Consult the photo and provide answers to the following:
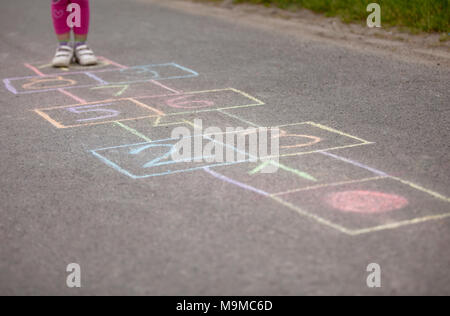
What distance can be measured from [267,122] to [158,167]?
4.15 feet

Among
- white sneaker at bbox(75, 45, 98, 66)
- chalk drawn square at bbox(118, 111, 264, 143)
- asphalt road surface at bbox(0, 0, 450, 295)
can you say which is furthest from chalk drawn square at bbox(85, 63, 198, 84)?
chalk drawn square at bbox(118, 111, 264, 143)

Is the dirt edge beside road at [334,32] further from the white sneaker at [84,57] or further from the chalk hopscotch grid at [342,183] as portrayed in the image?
the chalk hopscotch grid at [342,183]

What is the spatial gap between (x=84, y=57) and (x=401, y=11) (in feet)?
14.3

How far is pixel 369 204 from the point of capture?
3568 millimetres

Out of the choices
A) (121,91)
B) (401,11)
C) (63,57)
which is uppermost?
(401,11)

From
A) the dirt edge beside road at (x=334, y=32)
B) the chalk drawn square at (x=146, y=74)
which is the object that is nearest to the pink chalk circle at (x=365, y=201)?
the chalk drawn square at (x=146, y=74)

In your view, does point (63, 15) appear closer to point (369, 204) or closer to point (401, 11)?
point (401, 11)

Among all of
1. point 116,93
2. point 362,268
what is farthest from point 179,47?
point 362,268

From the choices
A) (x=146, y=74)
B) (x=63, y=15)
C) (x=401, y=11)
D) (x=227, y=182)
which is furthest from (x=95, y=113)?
(x=401, y=11)

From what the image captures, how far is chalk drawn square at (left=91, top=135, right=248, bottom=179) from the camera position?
13.6ft

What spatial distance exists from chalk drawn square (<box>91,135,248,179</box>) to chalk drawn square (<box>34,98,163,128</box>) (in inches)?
29.4

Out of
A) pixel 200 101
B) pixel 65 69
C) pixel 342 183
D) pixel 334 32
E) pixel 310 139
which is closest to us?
pixel 342 183

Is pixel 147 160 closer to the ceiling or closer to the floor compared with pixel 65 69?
closer to the floor

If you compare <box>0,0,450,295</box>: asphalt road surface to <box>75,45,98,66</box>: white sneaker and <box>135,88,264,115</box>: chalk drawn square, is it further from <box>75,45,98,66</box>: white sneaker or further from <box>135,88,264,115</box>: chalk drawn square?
<box>75,45,98,66</box>: white sneaker
